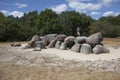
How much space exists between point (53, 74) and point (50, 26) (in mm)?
27977

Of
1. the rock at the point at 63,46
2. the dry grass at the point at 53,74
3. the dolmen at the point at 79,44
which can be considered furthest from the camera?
the rock at the point at 63,46

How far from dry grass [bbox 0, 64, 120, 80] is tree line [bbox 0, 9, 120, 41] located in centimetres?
1892

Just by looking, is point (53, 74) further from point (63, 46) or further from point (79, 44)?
point (63, 46)

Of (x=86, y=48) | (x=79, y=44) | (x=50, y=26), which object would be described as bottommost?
(x=86, y=48)

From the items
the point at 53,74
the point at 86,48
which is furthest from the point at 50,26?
the point at 53,74

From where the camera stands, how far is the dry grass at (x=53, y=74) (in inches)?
317

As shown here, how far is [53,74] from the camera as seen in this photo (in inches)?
339

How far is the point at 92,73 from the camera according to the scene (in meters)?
8.80

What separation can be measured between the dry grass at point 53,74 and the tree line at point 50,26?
18.9 m

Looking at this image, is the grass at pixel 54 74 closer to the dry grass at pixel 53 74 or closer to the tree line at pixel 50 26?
the dry grass at pixel 53 74

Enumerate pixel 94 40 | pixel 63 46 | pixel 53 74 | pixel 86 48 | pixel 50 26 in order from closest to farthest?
pixel 53 74 < pixel 86 48 < pixel 94 40 < pixel 63 46 < pixel 50 26

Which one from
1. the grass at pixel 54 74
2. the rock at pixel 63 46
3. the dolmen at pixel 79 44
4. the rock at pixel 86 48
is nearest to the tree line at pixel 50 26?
the dolmen at pixel 79 44

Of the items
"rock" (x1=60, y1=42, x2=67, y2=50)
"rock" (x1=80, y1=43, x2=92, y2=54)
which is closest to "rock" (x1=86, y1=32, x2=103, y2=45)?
"rock" (x1=80, y1=43, x2=92, y2=54)

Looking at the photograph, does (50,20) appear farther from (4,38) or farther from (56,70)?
(56,70)
